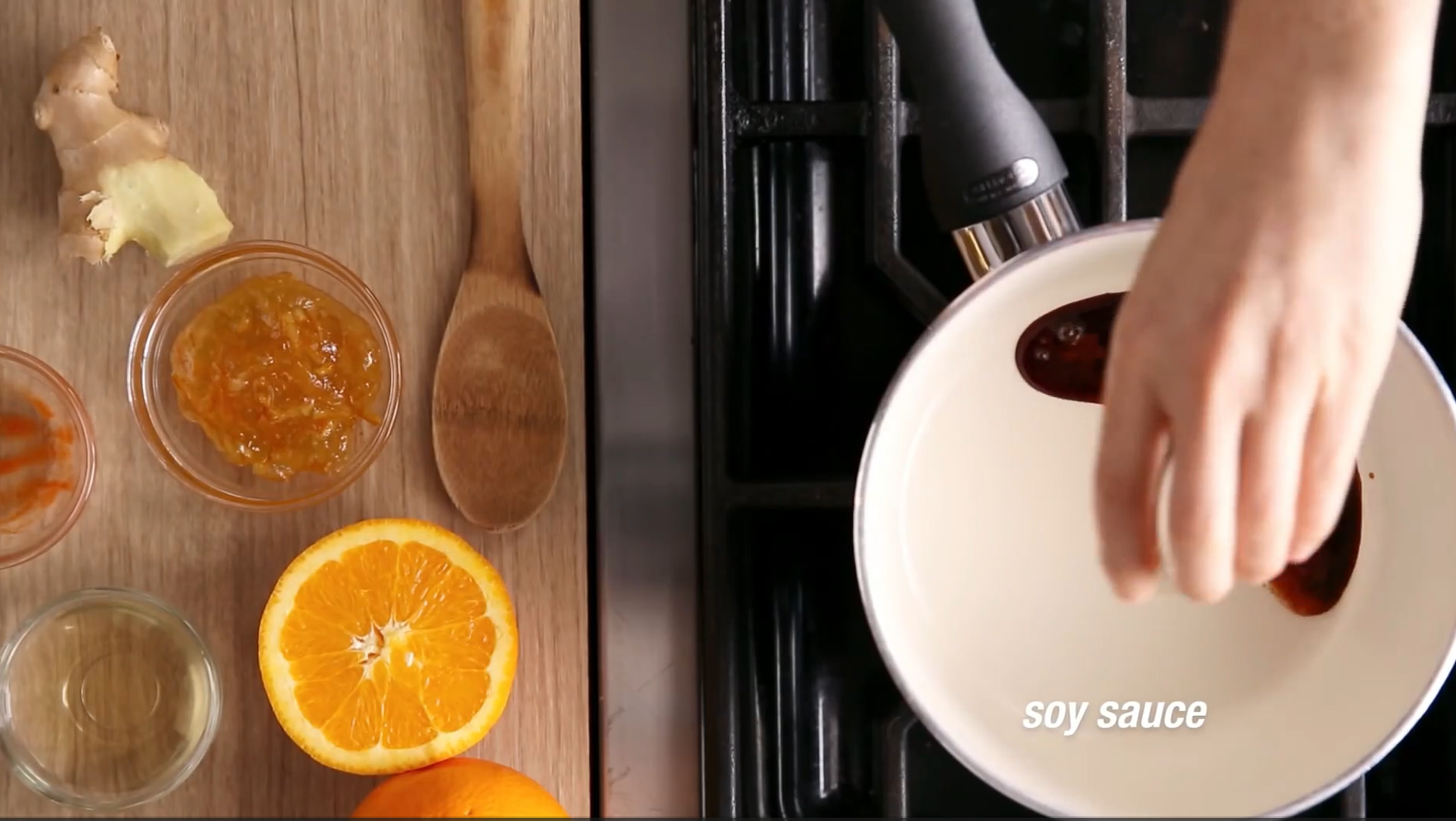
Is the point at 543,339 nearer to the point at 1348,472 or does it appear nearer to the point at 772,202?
the point at 772,202

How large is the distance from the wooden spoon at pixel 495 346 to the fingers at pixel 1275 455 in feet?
Answer: 1.04

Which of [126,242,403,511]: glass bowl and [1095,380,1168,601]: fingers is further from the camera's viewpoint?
[126,242,403,511]: glass bowl

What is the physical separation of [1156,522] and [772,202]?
0.25 meters

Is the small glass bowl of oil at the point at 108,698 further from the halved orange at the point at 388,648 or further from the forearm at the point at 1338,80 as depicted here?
the forearm at the point at 1338,80

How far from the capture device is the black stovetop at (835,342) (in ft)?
1.71

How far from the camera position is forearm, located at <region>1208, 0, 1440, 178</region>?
332mm

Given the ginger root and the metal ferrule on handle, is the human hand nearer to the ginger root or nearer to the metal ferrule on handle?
the metal ferrule on handle

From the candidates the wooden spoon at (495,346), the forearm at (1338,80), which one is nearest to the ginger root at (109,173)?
the wooden spoon at (495,346)

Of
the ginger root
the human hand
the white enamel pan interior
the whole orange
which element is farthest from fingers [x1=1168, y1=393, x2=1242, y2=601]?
the ginger root

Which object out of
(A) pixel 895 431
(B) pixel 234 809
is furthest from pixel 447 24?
(B) pixel 234 809

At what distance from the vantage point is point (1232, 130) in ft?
1.11

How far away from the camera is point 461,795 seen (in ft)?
1.57

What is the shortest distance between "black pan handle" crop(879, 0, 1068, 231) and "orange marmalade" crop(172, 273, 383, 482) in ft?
0.95

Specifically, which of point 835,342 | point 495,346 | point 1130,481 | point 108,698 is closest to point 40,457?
point 108,698
